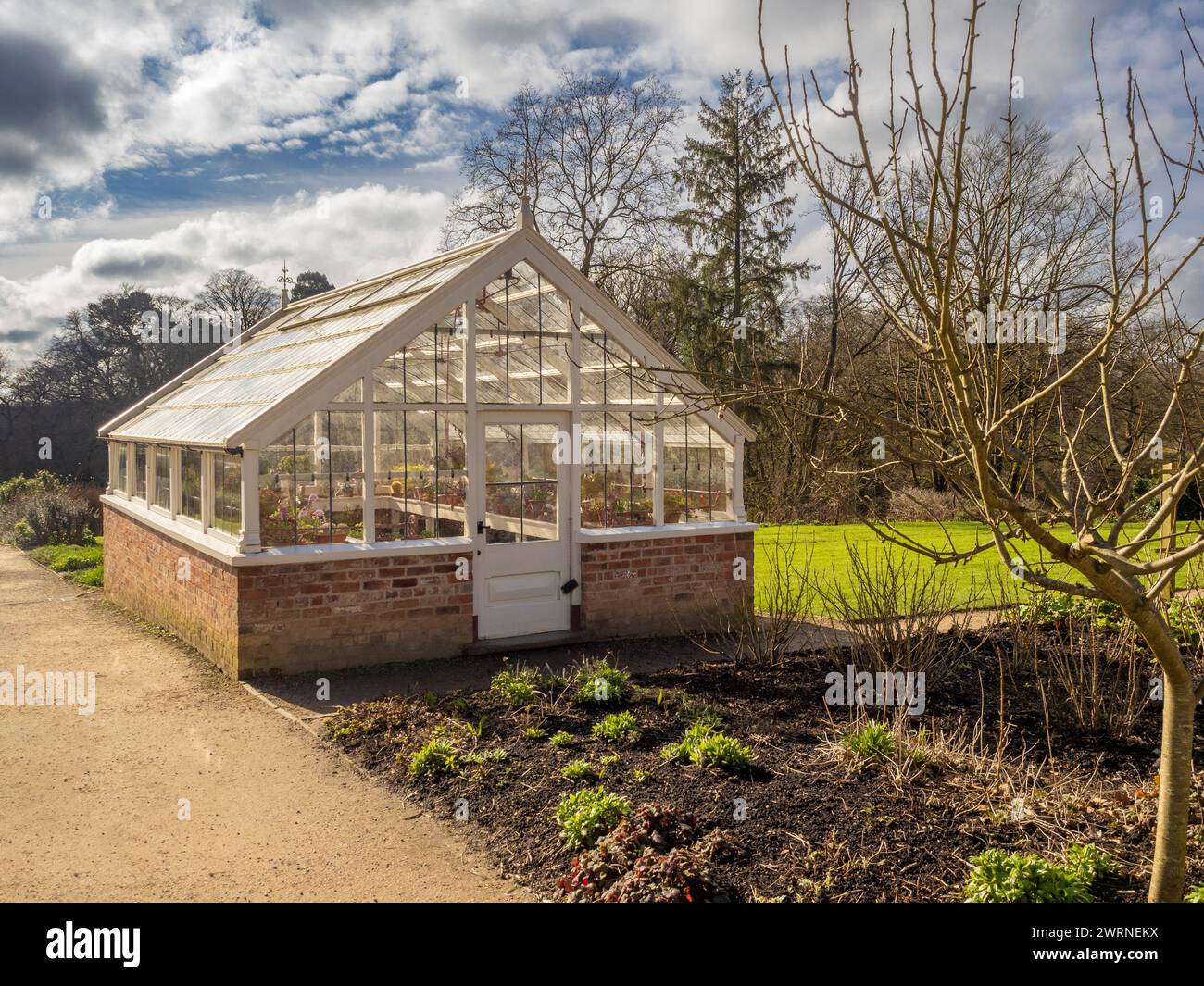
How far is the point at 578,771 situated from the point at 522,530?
4587 millimetres

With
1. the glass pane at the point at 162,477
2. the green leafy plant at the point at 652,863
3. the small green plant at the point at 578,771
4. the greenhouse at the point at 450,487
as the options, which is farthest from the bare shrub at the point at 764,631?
the glass pane at the point at 162,477

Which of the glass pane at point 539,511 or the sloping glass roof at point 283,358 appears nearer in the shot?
the sloping glass roof at point 283,358

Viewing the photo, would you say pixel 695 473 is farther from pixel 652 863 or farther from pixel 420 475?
pixel 652 863

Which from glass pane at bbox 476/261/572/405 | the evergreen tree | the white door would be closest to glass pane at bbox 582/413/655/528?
the white door

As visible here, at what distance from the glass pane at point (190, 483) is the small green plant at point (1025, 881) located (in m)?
8.92

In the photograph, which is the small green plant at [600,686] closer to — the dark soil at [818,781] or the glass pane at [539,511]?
the dark soil at [818,781]

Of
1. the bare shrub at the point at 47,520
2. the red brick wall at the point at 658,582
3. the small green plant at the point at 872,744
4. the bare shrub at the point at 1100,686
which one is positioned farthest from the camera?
the bare shrub at the point at 47,520

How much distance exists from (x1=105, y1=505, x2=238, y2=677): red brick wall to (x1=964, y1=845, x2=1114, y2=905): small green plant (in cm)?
713

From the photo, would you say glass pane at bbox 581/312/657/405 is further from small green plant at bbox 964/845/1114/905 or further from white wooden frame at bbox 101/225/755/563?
small green plant at bbox 964/845/1114/905

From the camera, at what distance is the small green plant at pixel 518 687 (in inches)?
324

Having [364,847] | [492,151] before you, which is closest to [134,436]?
[364,847]

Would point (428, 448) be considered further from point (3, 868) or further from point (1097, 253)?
point (1097, 253)

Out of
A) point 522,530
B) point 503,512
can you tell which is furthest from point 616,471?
point 503,512

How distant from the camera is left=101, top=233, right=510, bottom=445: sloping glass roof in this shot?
1034 centimetres
